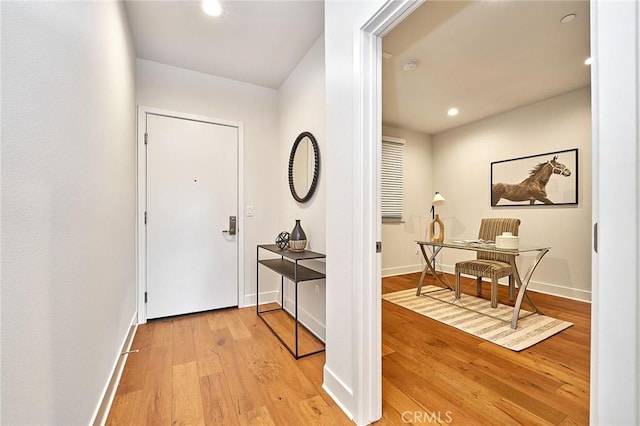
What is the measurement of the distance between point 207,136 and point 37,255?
2368mm

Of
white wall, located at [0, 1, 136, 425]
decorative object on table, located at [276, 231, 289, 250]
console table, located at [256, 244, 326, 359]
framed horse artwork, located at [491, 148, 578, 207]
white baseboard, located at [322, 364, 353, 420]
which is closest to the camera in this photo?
white wall, located at [0, 1, 136, 425]

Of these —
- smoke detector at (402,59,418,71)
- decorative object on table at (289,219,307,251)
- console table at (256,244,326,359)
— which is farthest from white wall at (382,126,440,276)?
decorative object on table at (289,219,307,251)

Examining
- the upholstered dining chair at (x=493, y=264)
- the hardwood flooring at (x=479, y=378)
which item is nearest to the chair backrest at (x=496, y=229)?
the upholstered dining chair at (x=493, y=264)

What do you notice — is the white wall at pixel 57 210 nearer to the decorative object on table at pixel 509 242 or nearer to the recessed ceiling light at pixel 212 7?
the recessed ceiling light at pixel 212 7

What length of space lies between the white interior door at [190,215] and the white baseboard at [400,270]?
8.61ft

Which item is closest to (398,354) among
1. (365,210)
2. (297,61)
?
(365,210)

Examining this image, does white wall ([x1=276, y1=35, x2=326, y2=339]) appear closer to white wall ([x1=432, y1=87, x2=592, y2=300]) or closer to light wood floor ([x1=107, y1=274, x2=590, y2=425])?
light wood floor ([x1=107, y1=274, x2=590, y2=425])

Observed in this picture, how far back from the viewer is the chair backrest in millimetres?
3438

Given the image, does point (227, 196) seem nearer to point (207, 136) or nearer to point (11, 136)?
point (207, 136)

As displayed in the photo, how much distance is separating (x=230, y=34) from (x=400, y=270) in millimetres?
4192

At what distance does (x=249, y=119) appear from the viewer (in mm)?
3188

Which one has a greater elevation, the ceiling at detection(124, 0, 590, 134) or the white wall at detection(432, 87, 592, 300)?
the ceiling at detection(124, 0, 590, 134)

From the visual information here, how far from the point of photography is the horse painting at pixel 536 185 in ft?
11.9

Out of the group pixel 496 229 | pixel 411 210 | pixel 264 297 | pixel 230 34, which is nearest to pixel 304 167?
pixel 230 34
